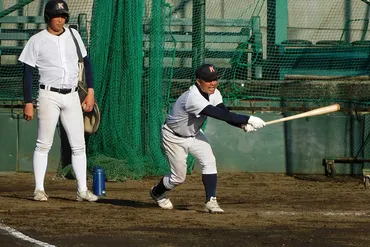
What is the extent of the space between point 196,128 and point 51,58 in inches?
69.0

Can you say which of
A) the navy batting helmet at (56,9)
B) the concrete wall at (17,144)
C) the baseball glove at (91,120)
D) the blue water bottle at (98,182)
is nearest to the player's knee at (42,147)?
the blue water bottle at (98,182)

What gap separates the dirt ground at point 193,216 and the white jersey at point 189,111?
2.77ft

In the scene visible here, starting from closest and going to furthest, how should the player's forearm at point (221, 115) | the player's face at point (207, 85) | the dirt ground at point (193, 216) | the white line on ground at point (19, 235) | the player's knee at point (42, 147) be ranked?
the white line on ground at point (19, 235) < the dirt ground at point (193, 216) < the player's forearm at point (221, 115) < the player's face at point (207, 85) < the player's knee at point (42, 147)

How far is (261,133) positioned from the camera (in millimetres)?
14047

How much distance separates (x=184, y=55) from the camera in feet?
46.4

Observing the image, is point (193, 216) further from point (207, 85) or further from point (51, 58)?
point (51, 58)

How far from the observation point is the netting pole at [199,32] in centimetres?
1407

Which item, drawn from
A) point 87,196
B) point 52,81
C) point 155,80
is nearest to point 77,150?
point 87,196

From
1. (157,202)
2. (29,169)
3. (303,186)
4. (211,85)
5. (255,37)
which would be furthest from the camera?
(255,37)

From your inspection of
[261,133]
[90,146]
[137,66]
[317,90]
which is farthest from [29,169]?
[317,90]

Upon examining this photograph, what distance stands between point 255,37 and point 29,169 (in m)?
4.18

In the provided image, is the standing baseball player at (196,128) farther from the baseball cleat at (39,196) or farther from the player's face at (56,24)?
the player's face at (56,24)

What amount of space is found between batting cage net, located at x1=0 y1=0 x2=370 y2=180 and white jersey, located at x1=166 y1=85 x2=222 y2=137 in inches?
145

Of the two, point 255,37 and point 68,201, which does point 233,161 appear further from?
point 68,201
